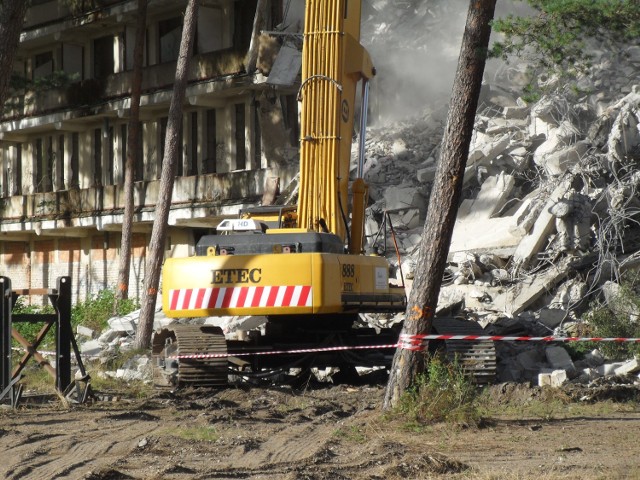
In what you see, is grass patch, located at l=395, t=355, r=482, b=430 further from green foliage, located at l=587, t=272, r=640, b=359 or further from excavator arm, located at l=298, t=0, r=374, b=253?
green foliage, located at l=587, t=272, r=640, b=359

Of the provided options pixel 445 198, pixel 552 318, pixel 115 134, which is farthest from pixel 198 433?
pixel 115 134

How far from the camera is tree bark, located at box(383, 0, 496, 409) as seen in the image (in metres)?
11.8

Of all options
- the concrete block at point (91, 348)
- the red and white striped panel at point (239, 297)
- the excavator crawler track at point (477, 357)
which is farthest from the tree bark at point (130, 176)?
the excavator crawler track at point (477, 357)

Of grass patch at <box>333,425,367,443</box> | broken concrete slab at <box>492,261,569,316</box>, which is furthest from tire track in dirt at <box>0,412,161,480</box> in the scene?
broken concrete slab at <box>492,261,569,316</box>

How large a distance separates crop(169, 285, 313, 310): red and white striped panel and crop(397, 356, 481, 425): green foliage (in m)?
2.71

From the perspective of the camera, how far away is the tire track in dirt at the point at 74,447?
8.95 metres

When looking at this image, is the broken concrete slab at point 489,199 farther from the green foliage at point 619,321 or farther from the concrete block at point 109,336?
the concrete block at point 109,336

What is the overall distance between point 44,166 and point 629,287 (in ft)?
81.3

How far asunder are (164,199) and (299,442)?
1194cm

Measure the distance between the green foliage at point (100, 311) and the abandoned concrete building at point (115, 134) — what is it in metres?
3.59

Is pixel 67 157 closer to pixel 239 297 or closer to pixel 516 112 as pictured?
pixel 516 112

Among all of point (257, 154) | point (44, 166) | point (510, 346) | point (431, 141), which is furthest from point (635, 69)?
point (44, 166)

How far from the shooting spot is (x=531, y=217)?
21375 mm

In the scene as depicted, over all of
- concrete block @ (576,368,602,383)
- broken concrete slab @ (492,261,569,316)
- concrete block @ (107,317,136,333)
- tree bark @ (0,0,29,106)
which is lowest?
A: concrete block @ (576,368,602,383)
